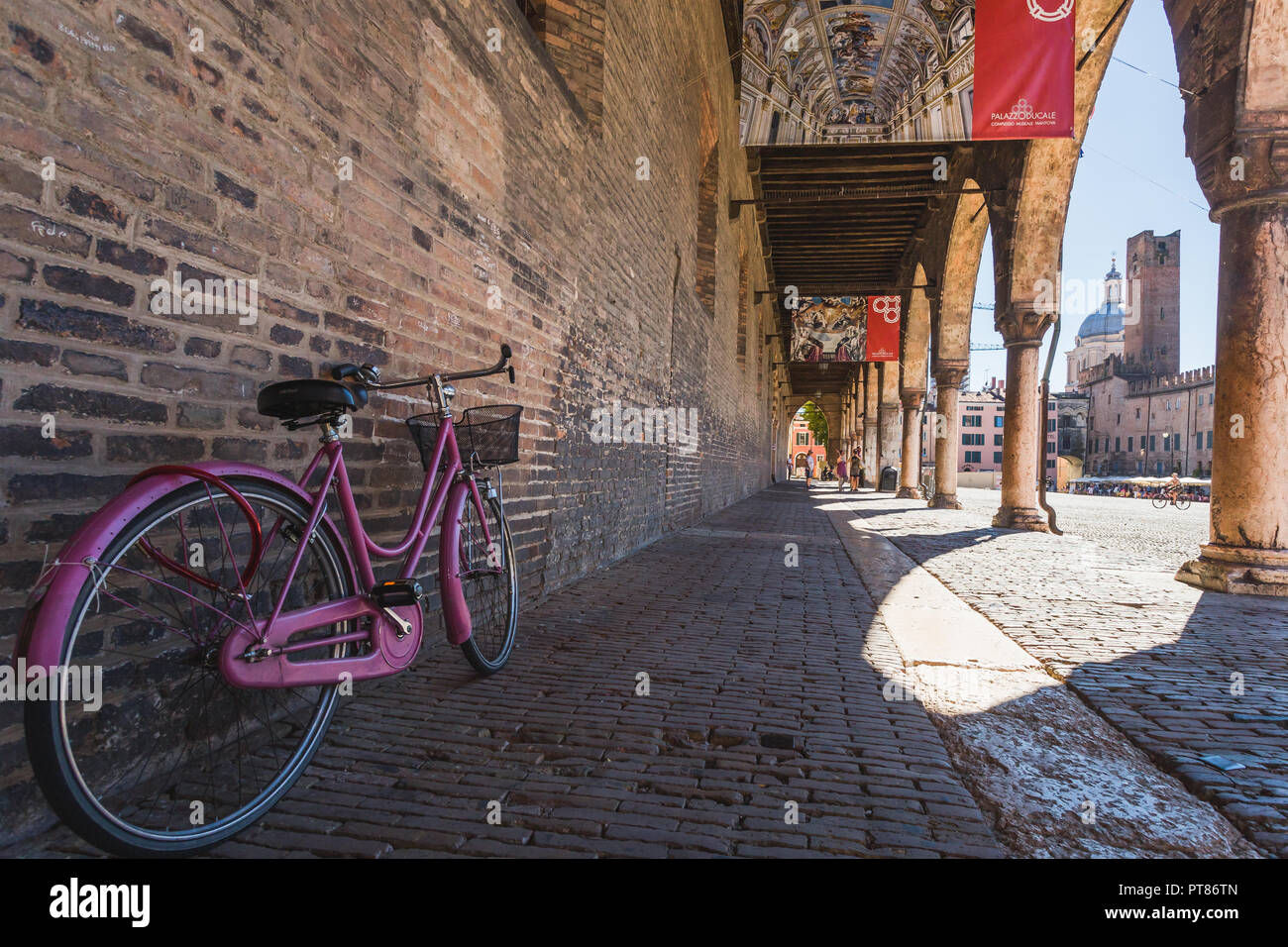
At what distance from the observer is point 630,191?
6168mm

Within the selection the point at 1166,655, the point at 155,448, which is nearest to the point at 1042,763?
the point at 1166,655

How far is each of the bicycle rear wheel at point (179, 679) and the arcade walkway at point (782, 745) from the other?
0.14 m

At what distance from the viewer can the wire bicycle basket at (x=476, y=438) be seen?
8.39 feet

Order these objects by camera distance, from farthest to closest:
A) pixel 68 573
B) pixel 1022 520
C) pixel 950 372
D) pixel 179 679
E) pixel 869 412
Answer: pixel 869 412 < pixel 950 372 < pixel 1022 520 < pixel 179 679 < pixel 68 573

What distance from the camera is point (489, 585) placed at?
→ 2.99 metres

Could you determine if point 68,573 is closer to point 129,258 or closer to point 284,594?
point 284,594

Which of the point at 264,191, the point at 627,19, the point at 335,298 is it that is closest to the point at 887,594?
the point at 335,298

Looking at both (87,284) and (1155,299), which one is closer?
(87,284)

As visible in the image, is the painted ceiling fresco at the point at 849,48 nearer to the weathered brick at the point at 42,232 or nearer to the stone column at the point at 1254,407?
the stone column at the point at 1254,407

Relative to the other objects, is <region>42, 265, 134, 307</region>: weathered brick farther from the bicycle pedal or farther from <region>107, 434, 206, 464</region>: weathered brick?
the bicycle pedal

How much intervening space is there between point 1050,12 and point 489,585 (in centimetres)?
839

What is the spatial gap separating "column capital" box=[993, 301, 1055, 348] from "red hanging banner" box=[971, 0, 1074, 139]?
11.2 ft

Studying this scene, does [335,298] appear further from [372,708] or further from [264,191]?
[372,708]

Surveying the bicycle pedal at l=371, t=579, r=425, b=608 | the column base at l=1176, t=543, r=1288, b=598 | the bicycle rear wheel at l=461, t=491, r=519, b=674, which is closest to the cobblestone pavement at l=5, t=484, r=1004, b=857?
the bicycle rear wheel at l=461, t=491, r=519, b=674
